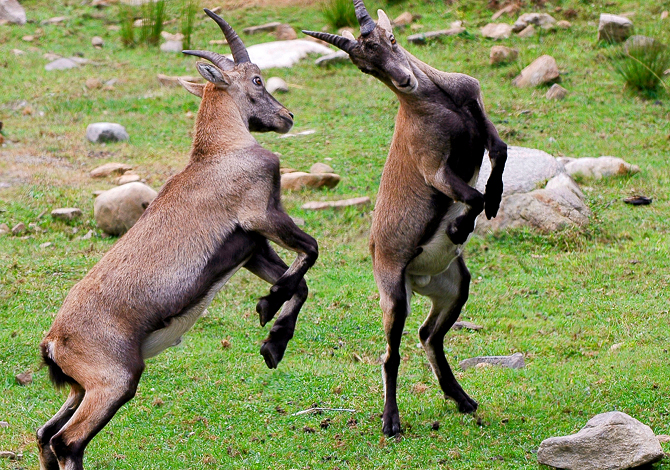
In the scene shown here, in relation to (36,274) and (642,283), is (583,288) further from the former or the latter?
(36,274)

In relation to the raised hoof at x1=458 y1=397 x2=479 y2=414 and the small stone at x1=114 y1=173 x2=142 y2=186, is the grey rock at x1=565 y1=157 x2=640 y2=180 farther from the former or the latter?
the small stone at x1=114 y1=173 x2=142 y2=186

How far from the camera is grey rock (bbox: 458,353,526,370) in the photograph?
24.8 feet

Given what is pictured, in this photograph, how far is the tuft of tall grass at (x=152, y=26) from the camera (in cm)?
1912

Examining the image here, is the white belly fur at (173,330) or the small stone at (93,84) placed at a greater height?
the white belly fur at (173,330)

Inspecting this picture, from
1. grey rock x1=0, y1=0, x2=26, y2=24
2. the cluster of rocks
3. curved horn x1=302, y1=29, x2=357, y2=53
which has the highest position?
curved horn x1=302, y1=29, x2=357, y2=53

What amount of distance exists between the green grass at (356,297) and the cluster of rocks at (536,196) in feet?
0.57

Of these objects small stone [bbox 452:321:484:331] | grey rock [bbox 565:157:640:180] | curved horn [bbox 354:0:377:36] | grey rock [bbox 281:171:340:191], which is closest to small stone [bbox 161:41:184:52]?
grey rock [bbox 281:171:340:191]

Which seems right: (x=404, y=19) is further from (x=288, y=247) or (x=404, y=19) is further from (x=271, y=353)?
(x=271, y=353)

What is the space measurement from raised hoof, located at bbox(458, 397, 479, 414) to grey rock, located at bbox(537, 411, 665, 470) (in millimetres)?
1121

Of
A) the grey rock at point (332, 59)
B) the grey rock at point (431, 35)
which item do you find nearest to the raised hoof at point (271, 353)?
the grey rock at point (332, 59)

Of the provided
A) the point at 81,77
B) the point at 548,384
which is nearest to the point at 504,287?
the point at 548,384

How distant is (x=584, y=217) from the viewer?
10359mm

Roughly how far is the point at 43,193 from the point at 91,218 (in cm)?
120

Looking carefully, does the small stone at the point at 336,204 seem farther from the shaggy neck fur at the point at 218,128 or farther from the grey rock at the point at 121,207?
the shaggy neck fur at the point at 218,128
